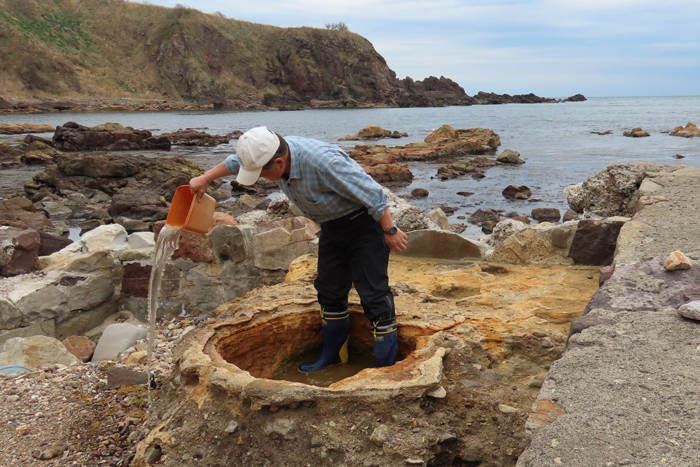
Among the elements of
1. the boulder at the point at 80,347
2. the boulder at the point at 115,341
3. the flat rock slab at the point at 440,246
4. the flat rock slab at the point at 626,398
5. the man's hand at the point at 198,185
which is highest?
the man's hand at the point at 198,185

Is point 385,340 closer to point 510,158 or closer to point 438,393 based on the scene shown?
point 438,393

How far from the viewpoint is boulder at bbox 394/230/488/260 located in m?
5.19

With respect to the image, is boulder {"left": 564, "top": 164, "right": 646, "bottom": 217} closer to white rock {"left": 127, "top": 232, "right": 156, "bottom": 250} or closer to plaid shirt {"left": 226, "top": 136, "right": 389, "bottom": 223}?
plaid shirt {"left": 226, "top": 136, "right": 389, "bottom": 223}

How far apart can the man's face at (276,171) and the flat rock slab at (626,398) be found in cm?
160

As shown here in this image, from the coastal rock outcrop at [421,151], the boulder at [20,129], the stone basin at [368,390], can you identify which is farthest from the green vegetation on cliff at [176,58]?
the stone basin at [368,390]

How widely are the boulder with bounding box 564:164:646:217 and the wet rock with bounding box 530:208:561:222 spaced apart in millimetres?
5053

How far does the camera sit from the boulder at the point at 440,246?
519 cm

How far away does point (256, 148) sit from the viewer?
2.99m

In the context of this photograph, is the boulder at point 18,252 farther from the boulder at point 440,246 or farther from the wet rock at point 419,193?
the wet rock at point 419,193

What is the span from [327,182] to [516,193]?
13.3 meters

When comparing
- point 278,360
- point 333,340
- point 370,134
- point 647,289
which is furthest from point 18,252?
point 370,134

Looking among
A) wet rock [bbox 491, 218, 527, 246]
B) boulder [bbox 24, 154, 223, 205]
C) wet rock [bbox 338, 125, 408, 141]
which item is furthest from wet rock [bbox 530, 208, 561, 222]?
wet rock [bbox 338, 125, 408, 141]

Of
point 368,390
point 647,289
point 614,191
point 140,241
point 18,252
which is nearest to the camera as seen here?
point 368,390

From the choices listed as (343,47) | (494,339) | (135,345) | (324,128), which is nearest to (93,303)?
(135,345)
